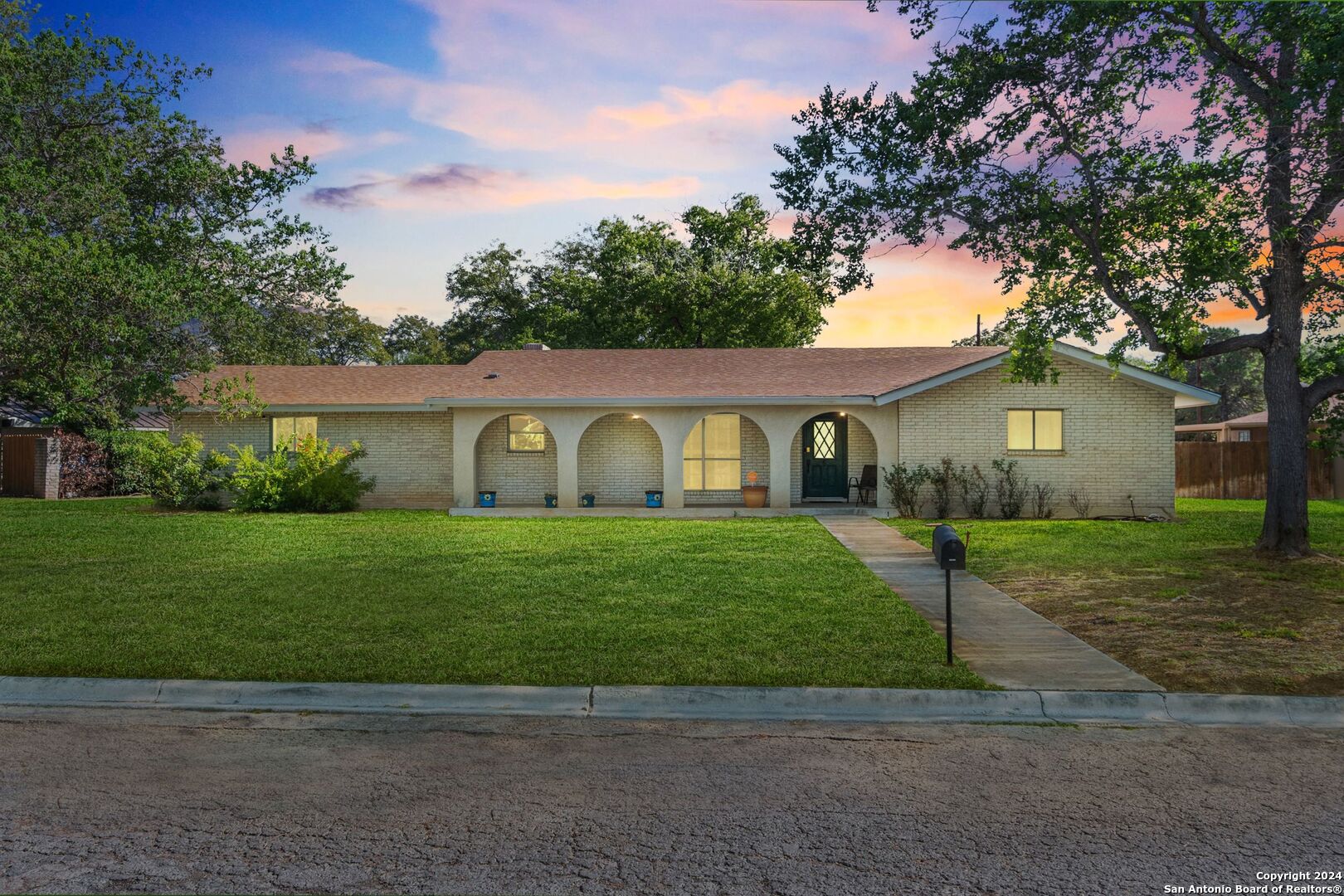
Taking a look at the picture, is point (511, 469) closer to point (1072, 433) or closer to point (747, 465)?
point (747, 465)

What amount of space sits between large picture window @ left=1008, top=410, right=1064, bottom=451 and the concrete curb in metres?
13.7

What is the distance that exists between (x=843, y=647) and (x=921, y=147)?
25.5 ft

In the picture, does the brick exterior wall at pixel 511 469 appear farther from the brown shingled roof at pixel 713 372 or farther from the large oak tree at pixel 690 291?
the large oak tree at pixel 690 291

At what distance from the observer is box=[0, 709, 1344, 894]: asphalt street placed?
12.2ft

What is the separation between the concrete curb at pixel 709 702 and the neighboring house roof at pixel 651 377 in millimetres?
13081

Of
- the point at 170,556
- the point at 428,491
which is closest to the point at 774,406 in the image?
the point at 428,491

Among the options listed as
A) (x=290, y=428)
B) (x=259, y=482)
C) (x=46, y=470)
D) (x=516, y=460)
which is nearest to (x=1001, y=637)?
(x=516, y=460)

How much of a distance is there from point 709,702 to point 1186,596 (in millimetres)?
6769

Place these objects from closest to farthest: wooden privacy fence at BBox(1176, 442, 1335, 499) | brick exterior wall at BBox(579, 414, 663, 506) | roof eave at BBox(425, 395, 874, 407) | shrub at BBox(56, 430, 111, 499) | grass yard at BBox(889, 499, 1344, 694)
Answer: grass yard at BBox(889, 499, 1344, 694) → roof eave at BBox(425, 395, 874, 407) → brick exterior wall at BBox(579, 414, 663, 506) → shrub at BBox(56, 430, 111, 499) → wooden privacy fence at BBox(1176, 442, 1335, 499)

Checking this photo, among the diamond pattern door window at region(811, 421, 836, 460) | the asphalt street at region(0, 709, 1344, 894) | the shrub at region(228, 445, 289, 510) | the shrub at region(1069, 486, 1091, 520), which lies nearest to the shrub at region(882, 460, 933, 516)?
the diamond pattern door window at region(811, 421, 836, 460)

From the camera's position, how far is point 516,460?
2178 cm

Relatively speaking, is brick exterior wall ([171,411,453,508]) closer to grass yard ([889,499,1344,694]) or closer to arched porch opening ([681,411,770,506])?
arched porch opening ([681,411,770,506])

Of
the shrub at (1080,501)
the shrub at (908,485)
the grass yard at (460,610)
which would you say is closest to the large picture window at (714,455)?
the shrub at (908,485)

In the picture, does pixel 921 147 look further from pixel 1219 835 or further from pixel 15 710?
pixel 15 710
